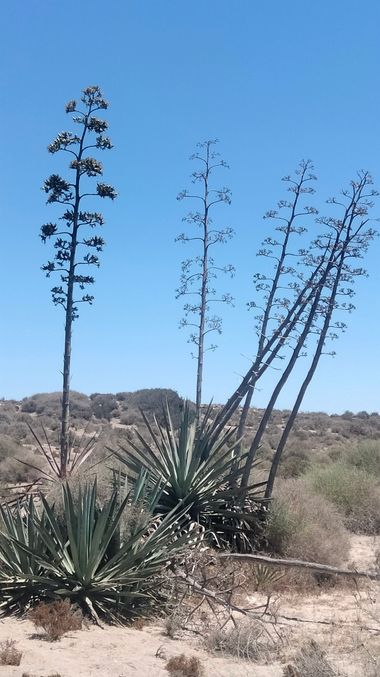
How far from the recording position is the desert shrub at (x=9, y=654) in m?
6.06

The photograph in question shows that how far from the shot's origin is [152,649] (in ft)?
22.8

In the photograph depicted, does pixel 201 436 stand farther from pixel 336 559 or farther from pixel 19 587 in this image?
pixel 19 587

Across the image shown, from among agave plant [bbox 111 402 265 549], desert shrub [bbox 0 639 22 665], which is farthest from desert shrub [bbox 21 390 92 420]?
desert shrub [bbox 0 639 22 665]

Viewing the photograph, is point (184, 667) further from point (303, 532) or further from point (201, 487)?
point (303, 532)

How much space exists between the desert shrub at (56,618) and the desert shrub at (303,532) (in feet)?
15.1

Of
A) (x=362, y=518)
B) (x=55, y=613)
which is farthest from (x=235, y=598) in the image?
(x=362, y=518)

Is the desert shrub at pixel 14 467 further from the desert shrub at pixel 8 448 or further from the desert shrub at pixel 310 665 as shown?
the desert shrub at pixel 310 665

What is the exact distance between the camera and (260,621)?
25.8 feet

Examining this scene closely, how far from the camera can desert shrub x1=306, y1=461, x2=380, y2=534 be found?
50.5ft

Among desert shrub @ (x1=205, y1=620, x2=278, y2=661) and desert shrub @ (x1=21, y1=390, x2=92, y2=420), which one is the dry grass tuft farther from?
desert shrub @ (x1=21, y1=390, x2=92, y2=420)

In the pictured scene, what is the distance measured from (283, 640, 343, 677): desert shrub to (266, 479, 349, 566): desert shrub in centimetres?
466

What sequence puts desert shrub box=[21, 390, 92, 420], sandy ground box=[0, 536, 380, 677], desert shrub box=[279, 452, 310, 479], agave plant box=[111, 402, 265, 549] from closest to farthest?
sandy ground box=[0, 536, 380, 677], agave plant box=[111, 402, 265, 549], desert shrub box=[279, 452, 310, 479], desert shrub box=[21, 390, 92, 420]

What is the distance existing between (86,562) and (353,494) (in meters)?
10.0

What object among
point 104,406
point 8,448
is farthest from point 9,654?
point 104,406
